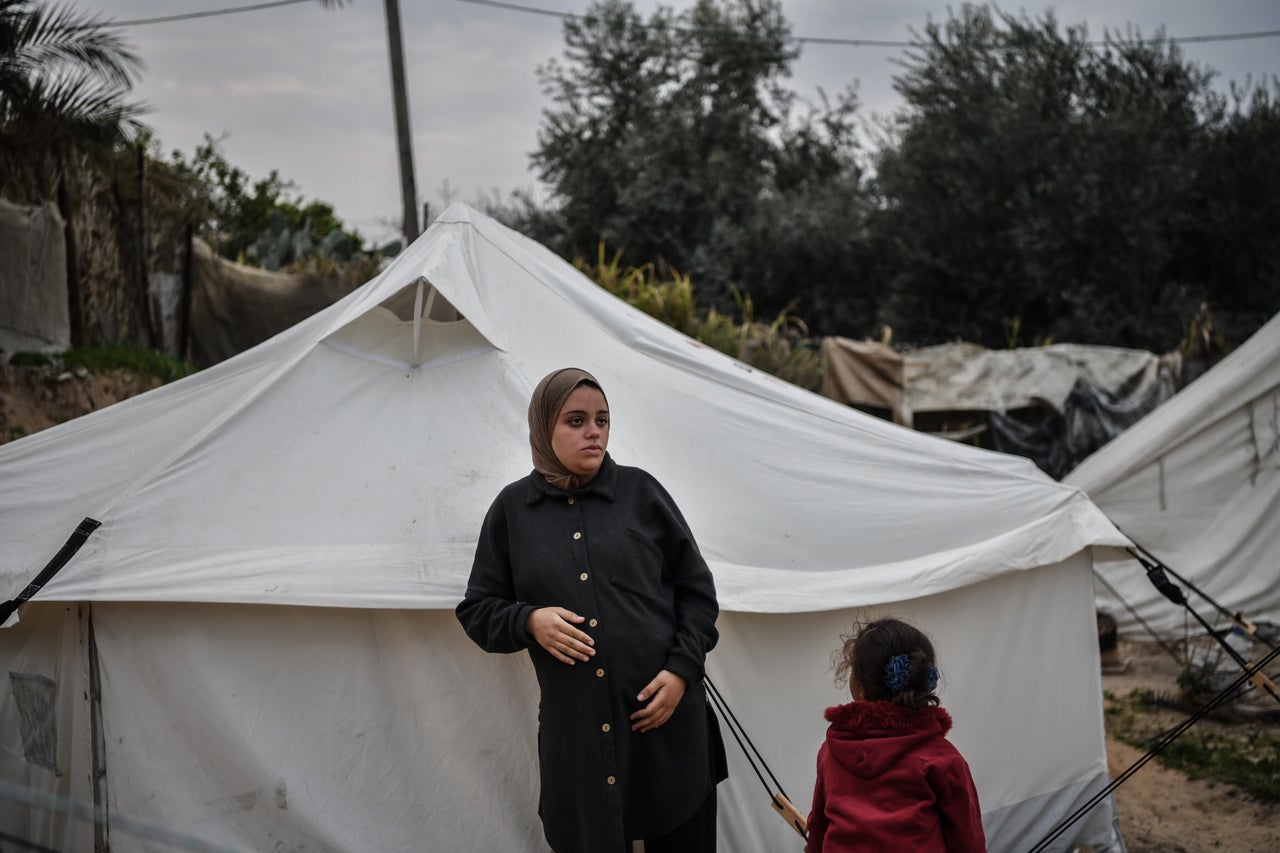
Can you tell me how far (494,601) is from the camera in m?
2.38

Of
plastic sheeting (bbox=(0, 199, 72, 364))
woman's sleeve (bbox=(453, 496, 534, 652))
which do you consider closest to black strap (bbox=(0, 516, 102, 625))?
woman's sleeve (bbox=(453, 496, 534, 652))

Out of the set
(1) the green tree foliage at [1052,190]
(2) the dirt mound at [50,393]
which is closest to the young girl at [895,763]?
(2) the dirt mound at [50,393]

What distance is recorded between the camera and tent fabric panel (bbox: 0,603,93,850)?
308 centimetres

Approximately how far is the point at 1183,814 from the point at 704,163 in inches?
713

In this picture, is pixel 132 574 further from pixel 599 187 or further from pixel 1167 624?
pixel 599 187

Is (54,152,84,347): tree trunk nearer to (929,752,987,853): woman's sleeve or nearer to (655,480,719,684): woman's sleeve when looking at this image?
(655,480,719,684): woman's sleeve

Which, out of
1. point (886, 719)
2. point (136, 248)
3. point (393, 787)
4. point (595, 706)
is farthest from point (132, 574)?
point (136, 248)

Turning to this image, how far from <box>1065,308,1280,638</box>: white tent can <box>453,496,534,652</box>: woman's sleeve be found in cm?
561

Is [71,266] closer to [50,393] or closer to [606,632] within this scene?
[50,393]

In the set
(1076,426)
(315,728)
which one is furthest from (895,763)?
(1076,426)

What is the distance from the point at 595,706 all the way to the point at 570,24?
2191 centimetres

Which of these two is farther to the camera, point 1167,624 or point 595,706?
point 1167,624

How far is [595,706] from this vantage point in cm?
231

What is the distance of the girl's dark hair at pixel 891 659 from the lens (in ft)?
7.12
